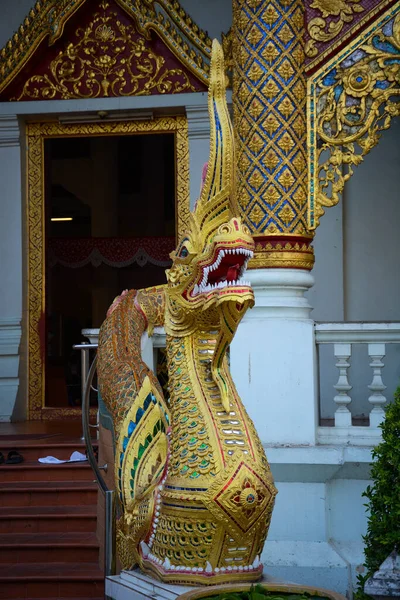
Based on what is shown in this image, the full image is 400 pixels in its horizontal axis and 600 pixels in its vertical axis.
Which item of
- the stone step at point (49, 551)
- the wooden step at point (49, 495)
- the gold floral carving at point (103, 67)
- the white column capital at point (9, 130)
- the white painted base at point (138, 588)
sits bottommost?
the stone step at point (49, 551)

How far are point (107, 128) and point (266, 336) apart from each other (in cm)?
343

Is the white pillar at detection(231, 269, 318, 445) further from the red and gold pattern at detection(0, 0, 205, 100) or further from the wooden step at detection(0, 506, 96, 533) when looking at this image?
the red and gold pattern at detection(0, 0, 205, 100)

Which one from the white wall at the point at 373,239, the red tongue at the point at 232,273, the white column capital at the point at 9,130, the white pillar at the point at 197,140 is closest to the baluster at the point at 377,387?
the white wall at the point at 373,239

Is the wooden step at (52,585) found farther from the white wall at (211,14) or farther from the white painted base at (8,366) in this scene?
the white wall at (211,14)

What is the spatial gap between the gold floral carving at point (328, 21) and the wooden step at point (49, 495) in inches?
114

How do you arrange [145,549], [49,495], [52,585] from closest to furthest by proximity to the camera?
[145,549]
[52,585]
[49,495]

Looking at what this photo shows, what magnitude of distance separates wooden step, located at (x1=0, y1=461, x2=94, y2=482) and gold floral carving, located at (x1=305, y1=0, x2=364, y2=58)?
288 cm

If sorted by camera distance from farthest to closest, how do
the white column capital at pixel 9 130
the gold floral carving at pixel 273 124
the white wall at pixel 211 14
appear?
the white column capital at pixel 9 130
the white wall at pixel 211 14
the gold floral carving at pixel 273 124

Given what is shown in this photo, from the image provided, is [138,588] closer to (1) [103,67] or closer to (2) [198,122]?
(2) [198,122]

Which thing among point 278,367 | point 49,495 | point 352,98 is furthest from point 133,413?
point 352,98

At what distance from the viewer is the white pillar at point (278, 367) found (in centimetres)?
575

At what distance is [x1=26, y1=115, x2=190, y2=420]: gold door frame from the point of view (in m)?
8.57

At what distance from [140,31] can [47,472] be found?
3716 mm

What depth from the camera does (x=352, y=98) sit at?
5.96 m
